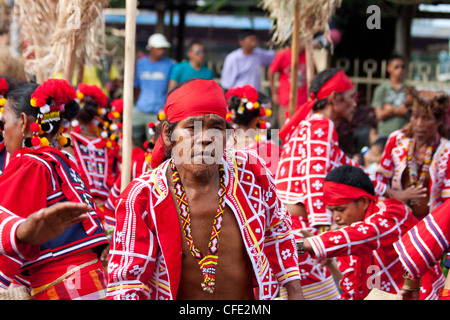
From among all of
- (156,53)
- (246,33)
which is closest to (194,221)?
(156,53)

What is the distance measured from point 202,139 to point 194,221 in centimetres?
42

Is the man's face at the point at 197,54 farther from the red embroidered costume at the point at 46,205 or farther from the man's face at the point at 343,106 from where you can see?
the red embroidered costume at the point at 46,205

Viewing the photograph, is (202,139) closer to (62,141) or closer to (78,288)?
(78,288)

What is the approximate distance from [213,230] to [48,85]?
1.37m

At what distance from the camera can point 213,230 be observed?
315 cm

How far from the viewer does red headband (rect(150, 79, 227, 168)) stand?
308cm

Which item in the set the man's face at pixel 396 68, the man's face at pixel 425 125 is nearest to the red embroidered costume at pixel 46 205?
the man's face at pixel 425 125

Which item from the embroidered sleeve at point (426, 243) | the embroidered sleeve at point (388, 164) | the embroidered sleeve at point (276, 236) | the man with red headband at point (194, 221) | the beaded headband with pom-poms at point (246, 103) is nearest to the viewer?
the man with red headband at point (194, 221)

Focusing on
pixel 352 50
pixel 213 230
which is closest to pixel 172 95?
pixel 213 230

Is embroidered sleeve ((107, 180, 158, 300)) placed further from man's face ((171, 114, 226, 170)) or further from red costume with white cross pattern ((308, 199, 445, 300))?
red costume with white cross pattern ((308, 199, 445, 300))

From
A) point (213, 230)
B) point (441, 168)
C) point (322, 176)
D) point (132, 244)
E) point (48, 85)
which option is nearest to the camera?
point (132, 244)

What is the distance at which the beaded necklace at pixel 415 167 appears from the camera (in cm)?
562

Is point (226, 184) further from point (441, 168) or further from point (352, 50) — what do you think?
point (352, 50)

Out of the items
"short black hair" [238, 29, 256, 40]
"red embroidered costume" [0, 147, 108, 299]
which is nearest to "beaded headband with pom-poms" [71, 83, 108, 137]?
"red embroidered costume" [0, 147, 108, 299]
